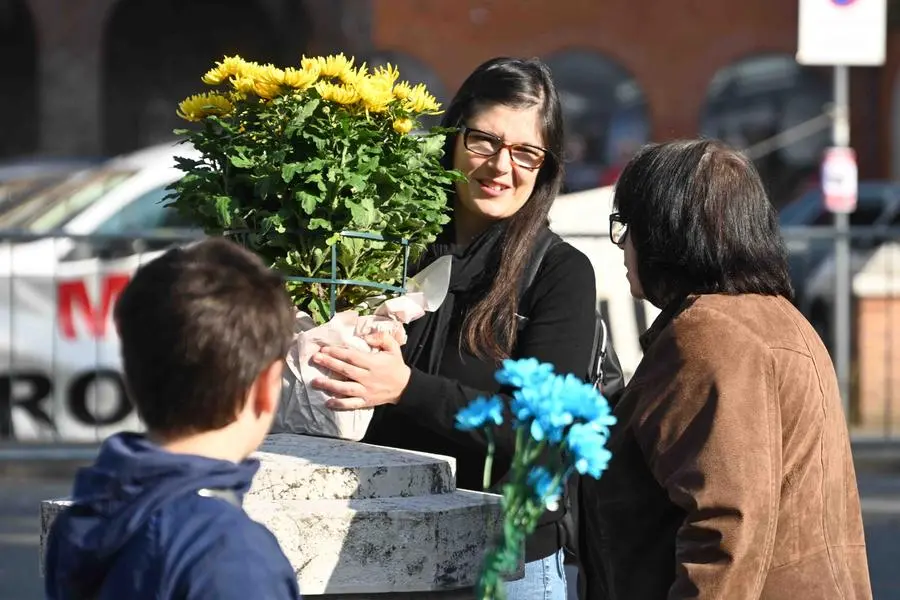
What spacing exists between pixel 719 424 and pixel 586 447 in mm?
691

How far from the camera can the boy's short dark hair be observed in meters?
2.05

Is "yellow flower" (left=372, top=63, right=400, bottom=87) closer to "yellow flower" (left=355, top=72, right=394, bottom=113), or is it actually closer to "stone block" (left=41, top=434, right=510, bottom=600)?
"yellow flower" (left=355, top=72, right=394, bottom=113)

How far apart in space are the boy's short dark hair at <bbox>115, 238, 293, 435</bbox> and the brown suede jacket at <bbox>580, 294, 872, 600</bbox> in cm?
83

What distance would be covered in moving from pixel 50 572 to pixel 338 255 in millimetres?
942

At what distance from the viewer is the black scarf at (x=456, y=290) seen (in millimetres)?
3160

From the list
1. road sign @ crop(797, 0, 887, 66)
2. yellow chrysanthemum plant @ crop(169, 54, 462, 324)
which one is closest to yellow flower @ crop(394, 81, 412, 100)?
yellow chrysanthemum plant @ crop(169, 54, 462, 324)

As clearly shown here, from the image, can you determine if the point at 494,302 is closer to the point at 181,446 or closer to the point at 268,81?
the point at 268,81

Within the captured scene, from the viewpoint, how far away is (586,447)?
1973mm

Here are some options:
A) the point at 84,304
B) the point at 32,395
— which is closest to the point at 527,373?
the point at 84,304

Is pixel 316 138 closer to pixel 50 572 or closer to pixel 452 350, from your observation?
pixel 452 350

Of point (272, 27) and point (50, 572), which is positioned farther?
point (272, 27)

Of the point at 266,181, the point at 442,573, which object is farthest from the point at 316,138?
the point at 442,573

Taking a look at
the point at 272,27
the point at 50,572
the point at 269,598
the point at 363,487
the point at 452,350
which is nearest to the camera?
the point at 269,598

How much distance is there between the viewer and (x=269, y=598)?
197cm
